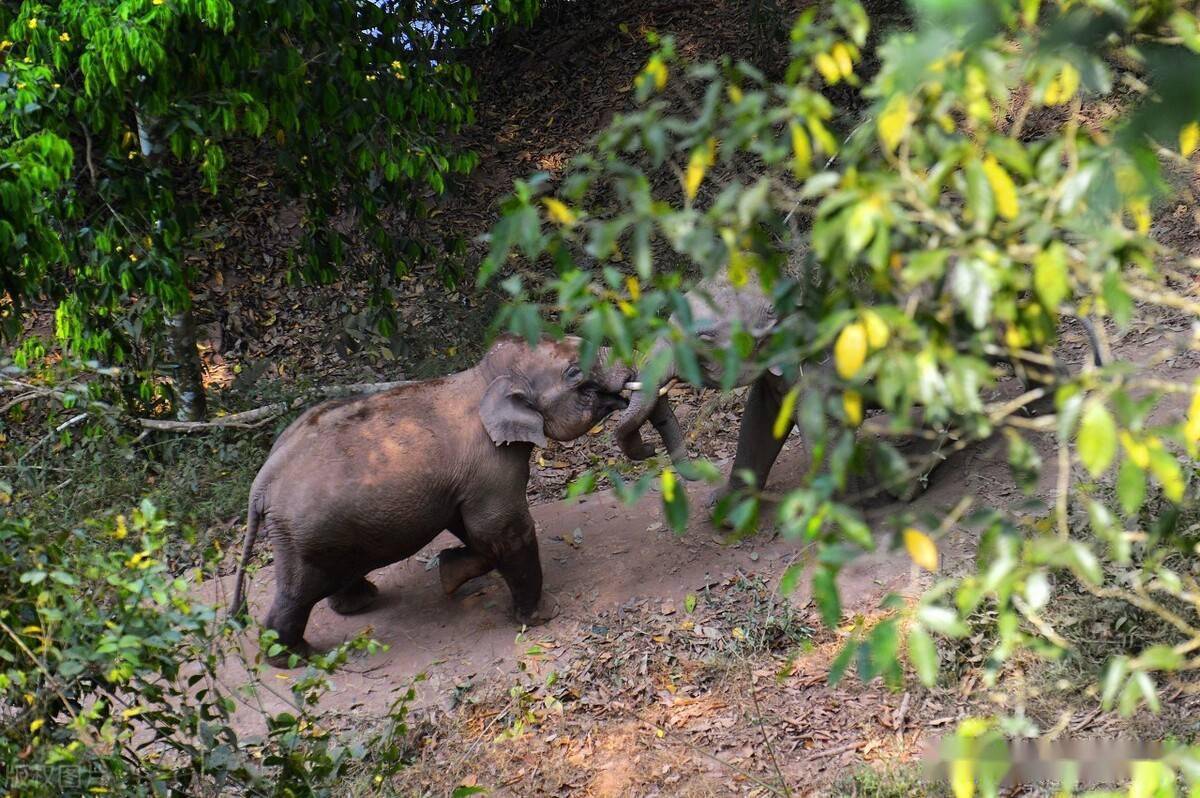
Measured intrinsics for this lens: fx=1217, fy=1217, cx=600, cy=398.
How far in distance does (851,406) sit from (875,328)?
0.17 meters

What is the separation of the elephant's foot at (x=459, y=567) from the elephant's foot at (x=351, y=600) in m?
0.52

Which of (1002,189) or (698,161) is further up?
(698,161)

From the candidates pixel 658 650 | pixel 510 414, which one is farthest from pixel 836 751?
pixel 510 414

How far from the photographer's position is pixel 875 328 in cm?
196

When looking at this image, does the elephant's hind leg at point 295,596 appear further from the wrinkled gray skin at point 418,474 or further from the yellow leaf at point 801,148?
the yellow leaf at point 801,148

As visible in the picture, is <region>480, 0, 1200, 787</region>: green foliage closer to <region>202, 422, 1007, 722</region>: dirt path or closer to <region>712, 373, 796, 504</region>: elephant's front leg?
<region>202, 422, 1007, 722</region>: dirt path

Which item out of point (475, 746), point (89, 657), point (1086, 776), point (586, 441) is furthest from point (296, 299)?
point (1086, 776)

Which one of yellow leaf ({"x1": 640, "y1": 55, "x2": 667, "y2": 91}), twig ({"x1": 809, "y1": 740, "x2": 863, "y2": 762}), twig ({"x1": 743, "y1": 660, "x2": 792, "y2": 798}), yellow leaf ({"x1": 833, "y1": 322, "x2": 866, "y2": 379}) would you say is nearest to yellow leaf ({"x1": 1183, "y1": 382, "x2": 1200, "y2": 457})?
yellow leaf ({"x1": 833, "y1": 322, "x2": 866, "y2": 379})

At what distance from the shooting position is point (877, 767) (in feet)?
15.9

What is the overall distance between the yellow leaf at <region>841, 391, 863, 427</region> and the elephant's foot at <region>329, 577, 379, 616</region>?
17.4ft

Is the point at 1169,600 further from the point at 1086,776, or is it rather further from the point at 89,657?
the point at 89,657

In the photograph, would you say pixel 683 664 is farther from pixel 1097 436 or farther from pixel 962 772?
pixel 1097 436

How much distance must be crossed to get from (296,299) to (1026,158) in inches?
401

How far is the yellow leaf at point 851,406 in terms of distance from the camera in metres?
2.05
